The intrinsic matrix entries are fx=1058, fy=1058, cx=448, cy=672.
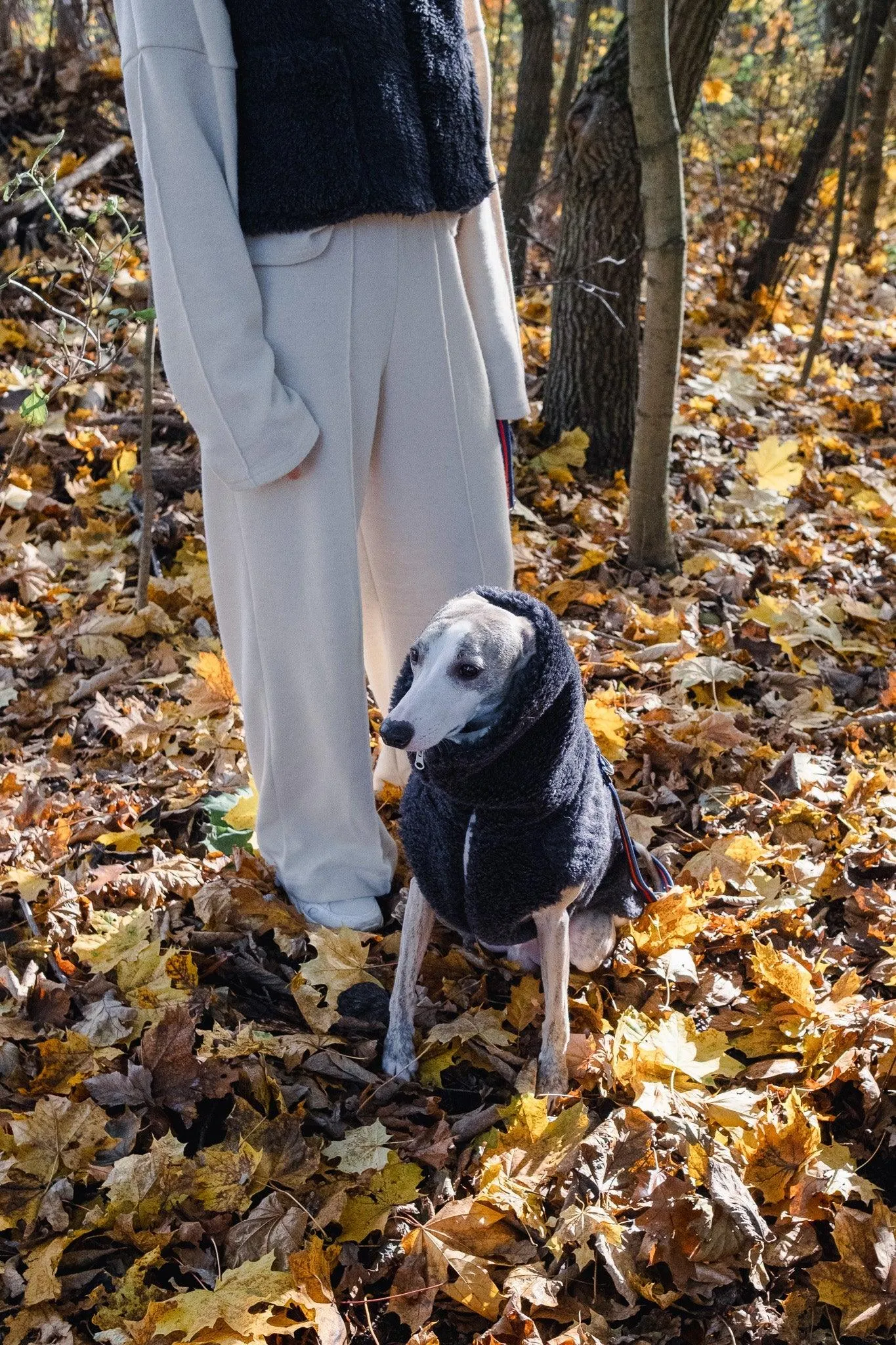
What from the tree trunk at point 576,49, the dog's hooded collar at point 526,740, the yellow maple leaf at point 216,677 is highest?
the tree trunk at point 576,49

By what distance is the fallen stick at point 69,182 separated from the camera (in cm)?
547

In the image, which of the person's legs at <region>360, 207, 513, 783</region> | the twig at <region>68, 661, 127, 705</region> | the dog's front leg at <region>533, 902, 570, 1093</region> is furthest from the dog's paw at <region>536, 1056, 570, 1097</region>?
the twig at <region>68, 661, 127, 705</region>

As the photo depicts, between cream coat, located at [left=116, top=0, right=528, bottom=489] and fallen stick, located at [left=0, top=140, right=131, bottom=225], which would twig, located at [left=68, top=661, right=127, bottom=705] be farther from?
fallen stick, located at [left=0, top=140, right=131, bottom=225]

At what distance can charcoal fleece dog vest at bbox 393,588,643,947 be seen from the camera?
5.74ft

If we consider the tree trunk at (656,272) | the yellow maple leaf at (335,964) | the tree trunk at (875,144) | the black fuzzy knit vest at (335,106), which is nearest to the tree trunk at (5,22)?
the tree trunk at (656,272)

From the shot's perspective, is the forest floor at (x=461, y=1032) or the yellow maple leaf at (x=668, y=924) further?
the yellow maple leaf at (x=668, y=924)

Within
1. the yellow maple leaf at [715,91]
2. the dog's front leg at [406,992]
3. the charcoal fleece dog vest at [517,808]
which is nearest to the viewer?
the charcoal fleece dog vest at [517,808]

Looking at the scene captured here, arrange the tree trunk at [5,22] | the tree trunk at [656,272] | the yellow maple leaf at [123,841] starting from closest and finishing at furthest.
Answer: the yellow maple leaf at [123,841] < the tree trunk at [656,272] < the tree trunk at [5,22]

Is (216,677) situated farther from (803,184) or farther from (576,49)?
(576,49)

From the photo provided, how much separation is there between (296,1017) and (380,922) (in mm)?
330

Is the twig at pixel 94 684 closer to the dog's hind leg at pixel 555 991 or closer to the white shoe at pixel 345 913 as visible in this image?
the white shoe at pixel 345 913

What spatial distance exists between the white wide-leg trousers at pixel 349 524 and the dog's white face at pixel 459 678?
0.62m

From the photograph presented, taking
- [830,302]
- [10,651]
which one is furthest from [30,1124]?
[830,302]

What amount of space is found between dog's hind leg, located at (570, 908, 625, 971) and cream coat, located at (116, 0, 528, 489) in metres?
1.15
